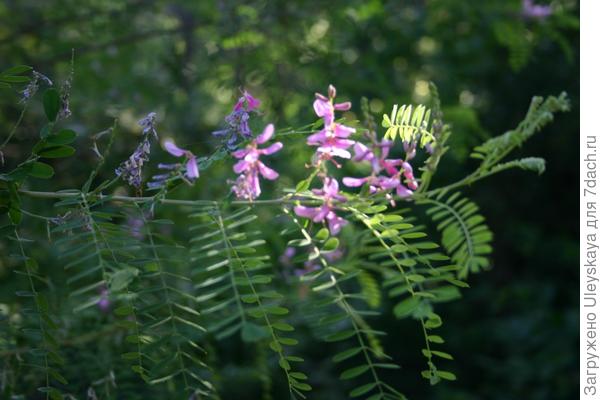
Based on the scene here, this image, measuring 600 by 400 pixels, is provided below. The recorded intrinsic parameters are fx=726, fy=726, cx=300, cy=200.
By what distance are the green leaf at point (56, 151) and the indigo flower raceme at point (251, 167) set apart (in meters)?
0.25

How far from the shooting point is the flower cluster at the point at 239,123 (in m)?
1.05

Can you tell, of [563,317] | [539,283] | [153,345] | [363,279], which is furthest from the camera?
[539,283]

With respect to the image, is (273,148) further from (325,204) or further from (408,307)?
(408,307)

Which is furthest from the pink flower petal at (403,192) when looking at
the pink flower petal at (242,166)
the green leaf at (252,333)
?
the green leaf at (252,333)

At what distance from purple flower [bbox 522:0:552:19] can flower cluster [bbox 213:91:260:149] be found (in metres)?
2.16

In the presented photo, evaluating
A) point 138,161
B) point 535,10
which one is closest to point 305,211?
point 138,161

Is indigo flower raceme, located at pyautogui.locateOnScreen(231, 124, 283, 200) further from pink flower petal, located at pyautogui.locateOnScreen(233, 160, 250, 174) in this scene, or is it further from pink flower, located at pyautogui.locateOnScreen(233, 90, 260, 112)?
pink flower, located at pyautogui.locateOnScreen(233, 90, 260, 112)

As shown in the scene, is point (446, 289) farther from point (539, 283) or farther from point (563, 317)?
point (539, 283)

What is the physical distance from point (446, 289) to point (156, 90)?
2.13m

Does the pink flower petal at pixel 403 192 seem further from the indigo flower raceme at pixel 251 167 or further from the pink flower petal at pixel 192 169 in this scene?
the pink flower petal at pixel 192 169

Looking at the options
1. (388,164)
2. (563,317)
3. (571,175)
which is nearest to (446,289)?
(388,164)

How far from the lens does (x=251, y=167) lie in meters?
0.98

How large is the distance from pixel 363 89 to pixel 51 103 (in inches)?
70.7

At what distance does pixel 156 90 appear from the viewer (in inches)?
113
